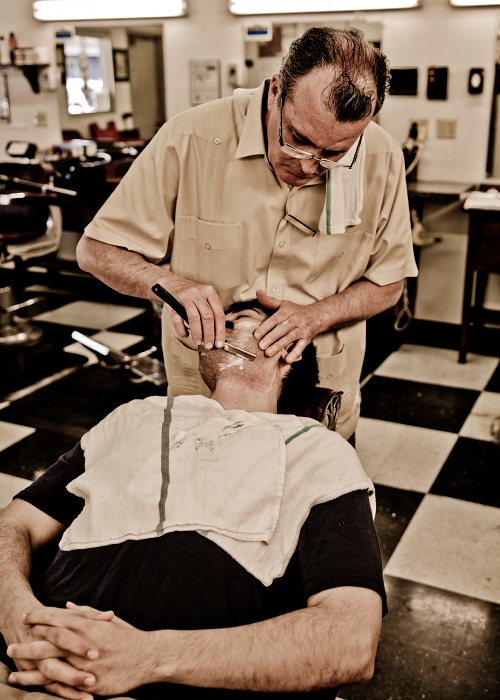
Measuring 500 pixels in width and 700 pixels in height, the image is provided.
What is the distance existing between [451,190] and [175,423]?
321 cm

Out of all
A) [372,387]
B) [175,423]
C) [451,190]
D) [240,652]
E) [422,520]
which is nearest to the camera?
[240,652]

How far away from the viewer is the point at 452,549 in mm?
2588

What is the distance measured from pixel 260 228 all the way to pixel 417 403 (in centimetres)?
216

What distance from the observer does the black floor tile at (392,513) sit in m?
2.65

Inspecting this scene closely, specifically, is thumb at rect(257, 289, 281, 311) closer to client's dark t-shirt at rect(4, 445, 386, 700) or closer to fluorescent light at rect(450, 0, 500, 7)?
client's dark t-shirt at rect(4, 445, 386, 700)

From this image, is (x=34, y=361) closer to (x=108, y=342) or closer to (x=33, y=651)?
(x=108, y=342)

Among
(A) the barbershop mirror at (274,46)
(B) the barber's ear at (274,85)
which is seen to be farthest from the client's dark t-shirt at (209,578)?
(A) the barbershop mirror at (274,46)

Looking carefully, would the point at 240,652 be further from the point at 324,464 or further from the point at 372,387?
the point at 372,387

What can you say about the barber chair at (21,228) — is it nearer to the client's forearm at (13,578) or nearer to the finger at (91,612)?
the client's forearm at (13,578)

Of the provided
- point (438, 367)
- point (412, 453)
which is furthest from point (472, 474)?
point (438, 367)

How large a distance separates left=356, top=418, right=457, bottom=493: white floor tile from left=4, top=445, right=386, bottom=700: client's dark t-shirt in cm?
174

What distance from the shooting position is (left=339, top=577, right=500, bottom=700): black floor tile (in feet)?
6.46

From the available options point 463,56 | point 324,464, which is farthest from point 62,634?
point 463,56

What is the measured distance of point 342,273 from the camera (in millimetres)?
2020
